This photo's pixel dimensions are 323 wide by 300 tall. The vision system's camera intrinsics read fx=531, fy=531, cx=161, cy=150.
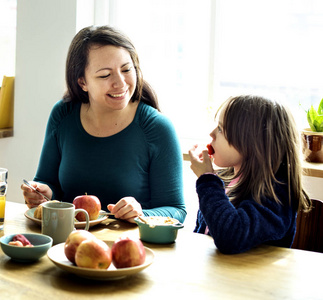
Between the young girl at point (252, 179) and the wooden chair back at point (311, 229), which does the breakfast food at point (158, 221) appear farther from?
the wooden chair back at point (311, 229)

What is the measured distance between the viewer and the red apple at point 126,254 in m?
1.12

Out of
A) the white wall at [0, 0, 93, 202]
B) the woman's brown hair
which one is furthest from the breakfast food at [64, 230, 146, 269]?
the white wall at [0, 0, 93, 202]

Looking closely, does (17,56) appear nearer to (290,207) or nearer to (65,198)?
(65,198)

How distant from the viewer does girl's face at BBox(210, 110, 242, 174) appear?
59.8 inches

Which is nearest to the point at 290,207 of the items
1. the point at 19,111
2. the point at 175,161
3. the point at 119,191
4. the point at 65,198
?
the point at 175,161

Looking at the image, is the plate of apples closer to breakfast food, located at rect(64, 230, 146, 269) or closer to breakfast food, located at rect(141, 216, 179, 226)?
breakfast food, located at rect(64, 230, 146, 269)

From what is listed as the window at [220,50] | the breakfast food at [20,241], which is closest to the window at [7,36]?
the window at [220,50]

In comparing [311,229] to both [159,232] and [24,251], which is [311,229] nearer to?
[159,232]

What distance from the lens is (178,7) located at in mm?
3105

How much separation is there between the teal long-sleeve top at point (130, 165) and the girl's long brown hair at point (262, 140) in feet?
1.22

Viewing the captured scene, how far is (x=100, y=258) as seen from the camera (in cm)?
110

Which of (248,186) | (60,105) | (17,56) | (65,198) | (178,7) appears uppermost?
(178,7)

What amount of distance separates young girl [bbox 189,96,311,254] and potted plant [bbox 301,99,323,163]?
3.09 ft

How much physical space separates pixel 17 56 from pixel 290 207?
2324mm
